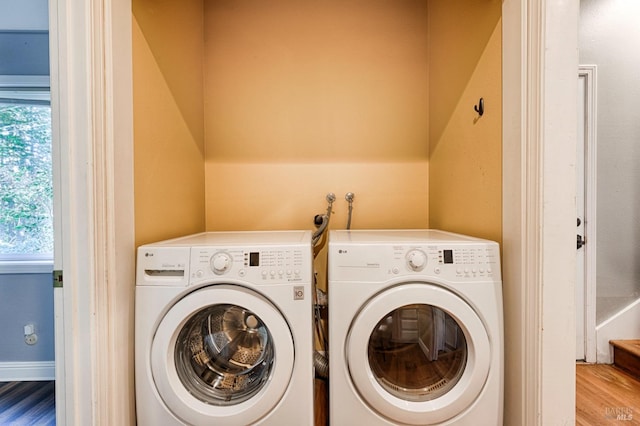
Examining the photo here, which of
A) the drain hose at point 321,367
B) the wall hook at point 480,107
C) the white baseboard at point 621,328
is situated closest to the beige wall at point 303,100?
the wall hook at point 480,107

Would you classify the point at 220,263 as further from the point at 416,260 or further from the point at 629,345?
the point at 629,345

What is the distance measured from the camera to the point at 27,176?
3.55 feet

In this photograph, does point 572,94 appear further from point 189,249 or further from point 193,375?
point 193,375

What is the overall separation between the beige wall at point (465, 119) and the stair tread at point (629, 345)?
1.33 metres

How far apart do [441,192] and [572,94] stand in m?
0.75

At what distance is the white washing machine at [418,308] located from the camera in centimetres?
96

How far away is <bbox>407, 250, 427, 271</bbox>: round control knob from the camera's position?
97 centimetres

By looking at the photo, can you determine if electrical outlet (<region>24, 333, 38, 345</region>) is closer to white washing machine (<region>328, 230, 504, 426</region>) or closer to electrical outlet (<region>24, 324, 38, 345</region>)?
electrical outlet (<region>24, 324, 38, 345</region>)

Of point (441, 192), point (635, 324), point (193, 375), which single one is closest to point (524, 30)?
point (441, 192)

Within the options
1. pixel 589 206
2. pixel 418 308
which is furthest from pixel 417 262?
pixel 589 206

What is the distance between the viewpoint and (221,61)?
1722 mm

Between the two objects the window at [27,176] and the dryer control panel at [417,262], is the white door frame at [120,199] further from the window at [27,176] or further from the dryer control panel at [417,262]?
the window at [27,176]

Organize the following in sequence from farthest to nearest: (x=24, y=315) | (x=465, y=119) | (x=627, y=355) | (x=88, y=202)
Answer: (x=627, y=355) < (x=465, y=119) < (x=24, y=315) < (x=88, y=202)

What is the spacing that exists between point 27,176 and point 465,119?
182 centimetres
